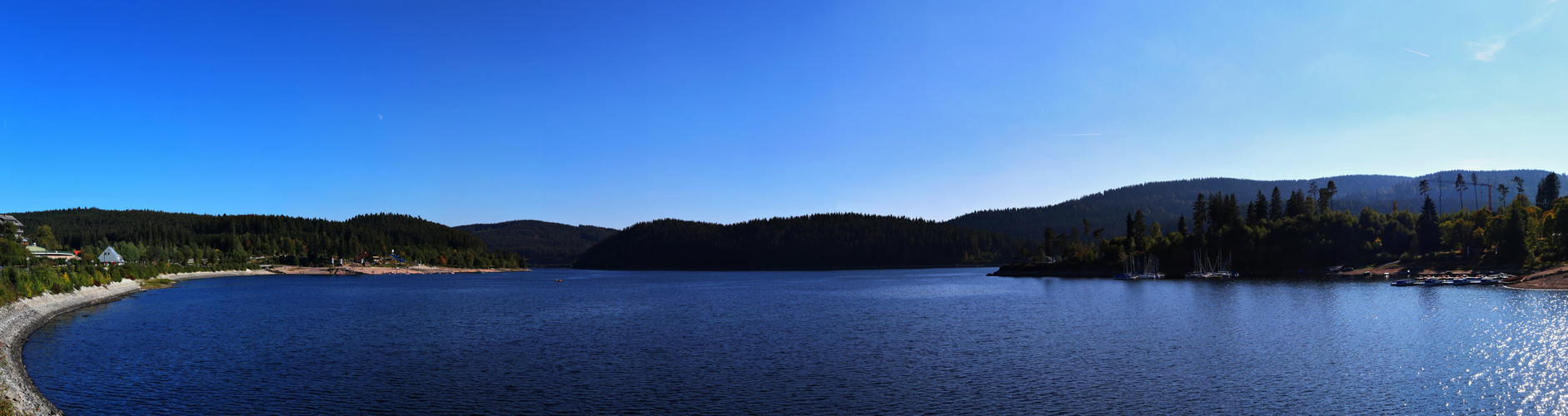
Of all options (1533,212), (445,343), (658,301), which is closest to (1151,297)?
(658,301)

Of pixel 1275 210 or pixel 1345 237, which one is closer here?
pixel 1345 237

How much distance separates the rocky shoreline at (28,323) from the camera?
2698 centimetres

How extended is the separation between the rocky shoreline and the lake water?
114 cm

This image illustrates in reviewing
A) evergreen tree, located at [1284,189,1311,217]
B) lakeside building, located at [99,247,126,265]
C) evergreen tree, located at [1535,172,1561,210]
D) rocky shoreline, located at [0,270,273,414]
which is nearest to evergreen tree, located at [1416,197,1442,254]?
evergreen tree, located at [1284,189,1311,217]

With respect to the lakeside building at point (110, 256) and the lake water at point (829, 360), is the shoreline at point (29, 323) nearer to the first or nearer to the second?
the lake water at point (829, 360)

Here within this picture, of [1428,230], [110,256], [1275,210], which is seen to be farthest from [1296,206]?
[110,256]

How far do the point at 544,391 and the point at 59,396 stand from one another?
19920 mm

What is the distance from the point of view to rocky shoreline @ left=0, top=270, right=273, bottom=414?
27.0 m

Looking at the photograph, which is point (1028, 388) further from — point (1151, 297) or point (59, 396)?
point (1151, 297)

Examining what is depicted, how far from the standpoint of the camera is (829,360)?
136ft

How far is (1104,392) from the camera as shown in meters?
31.9

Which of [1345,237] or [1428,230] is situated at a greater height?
[1428,230]

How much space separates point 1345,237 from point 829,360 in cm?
16966

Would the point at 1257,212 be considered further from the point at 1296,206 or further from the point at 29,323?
the point at 29,323
